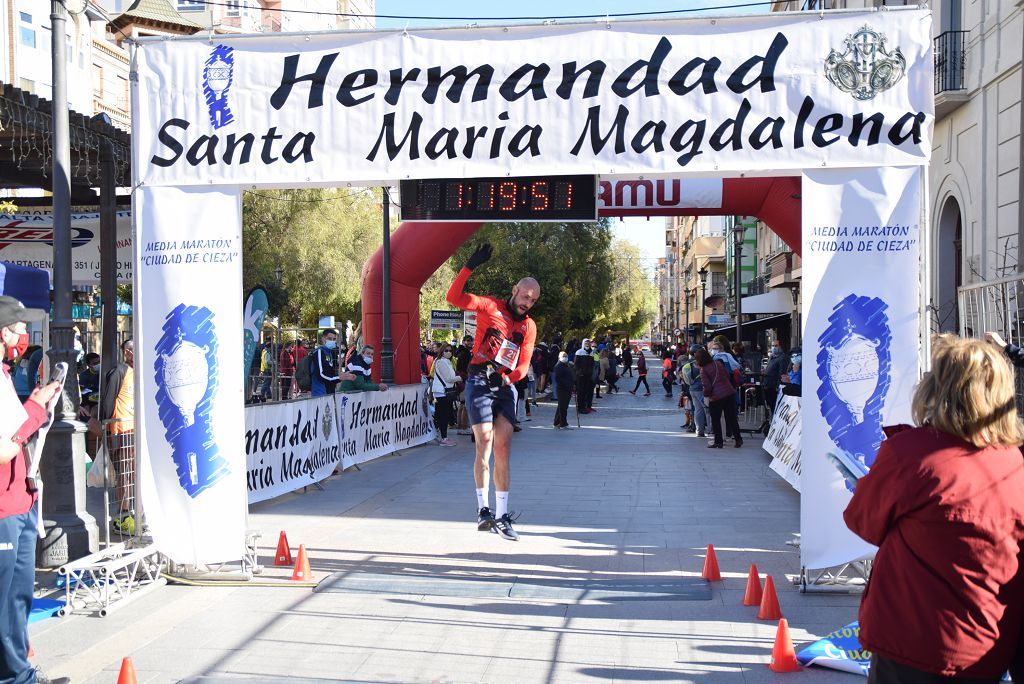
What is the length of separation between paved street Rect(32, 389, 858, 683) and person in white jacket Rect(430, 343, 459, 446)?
513 cm

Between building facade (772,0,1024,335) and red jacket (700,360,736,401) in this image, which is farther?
red jacket (700,360,736,401)

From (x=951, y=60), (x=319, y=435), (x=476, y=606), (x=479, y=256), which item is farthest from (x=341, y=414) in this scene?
(x=951, y=60)

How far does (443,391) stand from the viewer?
16688mm

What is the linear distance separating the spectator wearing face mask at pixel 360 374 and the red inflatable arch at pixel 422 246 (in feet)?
4.83

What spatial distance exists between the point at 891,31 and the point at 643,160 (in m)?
1.71

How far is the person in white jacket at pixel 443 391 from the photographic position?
641 inches

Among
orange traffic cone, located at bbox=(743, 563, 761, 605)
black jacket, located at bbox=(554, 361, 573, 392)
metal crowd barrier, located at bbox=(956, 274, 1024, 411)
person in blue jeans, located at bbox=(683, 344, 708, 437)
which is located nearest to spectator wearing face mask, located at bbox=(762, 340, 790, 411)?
person in blue jeans, located at bbox=(683, 344, 708, 437)

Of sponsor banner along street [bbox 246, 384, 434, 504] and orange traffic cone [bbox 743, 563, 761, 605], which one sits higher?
sponsor banner along street [bbox 246, 384, 434, 504]

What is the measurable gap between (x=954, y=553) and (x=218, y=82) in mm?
5657

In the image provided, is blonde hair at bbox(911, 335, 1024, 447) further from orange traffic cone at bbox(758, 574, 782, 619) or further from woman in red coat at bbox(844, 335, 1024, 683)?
orange traffic cone at bbox(758, 574, 782, 619)

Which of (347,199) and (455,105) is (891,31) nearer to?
(455,105)

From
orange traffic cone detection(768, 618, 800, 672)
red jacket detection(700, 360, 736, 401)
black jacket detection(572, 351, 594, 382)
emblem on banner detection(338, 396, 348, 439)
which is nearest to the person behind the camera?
orange traffic cone detection(768, 618, 800, 672)

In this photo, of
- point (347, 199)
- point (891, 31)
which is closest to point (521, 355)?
point (891, 31)

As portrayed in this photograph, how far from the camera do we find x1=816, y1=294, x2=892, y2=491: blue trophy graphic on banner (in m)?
6.37
